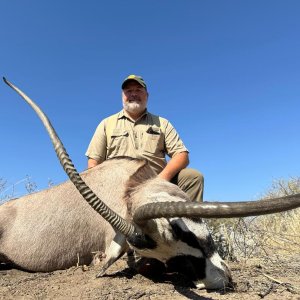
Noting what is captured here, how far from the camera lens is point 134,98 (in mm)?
6461

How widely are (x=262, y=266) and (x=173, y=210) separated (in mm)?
2028

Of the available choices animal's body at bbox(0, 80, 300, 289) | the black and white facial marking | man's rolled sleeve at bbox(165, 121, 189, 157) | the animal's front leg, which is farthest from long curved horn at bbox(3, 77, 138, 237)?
man's rolled sleeve at bbox(165, 121, 189, 157)

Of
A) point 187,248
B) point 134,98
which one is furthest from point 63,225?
point 134,98

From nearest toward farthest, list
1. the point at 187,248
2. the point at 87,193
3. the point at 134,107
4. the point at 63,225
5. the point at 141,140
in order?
the point at 87,193 → the point at 187,248 → the point at 63,225 → the point at 141,140 → the point at 134,107

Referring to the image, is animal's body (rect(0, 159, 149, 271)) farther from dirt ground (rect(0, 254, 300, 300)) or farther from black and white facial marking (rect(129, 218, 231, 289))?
black and white facial marking (rect(129, 218, 231, 289))

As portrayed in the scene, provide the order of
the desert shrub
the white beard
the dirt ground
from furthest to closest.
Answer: the white beard
the desert shrub
the dirt ground

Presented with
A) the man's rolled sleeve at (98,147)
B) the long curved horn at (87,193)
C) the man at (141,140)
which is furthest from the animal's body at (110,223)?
the man's rolled sleeve at (98,147)

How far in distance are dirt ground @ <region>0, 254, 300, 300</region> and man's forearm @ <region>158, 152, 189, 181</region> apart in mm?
1552

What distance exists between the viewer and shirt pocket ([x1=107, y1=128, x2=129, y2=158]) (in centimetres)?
610

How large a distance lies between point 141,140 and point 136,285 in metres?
2.98

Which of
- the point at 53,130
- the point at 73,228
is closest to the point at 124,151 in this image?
the point at 73,228

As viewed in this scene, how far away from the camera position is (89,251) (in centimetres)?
438

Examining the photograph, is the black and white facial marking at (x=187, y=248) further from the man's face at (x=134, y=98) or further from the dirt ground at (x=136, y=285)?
the man's face at (x=134, y=98)

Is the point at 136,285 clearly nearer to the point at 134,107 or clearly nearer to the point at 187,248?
the point at 187,248
